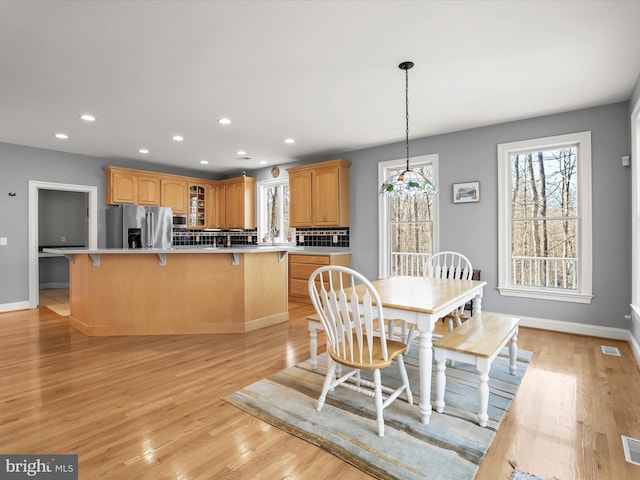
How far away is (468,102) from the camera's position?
3.63 metres

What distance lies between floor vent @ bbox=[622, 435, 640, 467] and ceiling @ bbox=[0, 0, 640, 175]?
2.58 meters

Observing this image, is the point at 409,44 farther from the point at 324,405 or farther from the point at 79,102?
the point at 79,102

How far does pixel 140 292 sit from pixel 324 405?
2769 millimetres

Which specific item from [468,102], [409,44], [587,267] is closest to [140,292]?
[409,44]

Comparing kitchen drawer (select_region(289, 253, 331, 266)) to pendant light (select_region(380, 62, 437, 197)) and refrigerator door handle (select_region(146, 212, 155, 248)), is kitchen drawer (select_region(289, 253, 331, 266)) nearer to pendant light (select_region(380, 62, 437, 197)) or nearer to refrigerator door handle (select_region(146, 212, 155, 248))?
refrigerator door handle (select_region(146, 212, 155, 248))

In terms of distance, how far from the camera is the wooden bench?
2.00 metres

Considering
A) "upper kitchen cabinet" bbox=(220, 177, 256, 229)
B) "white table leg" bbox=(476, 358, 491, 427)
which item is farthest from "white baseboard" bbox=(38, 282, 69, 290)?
"white table leg" bbox=(476, 358, 491, 427)

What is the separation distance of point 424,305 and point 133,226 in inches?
221

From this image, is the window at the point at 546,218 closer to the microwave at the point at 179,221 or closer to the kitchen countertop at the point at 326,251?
the kitchen countertop at the point at 326,251

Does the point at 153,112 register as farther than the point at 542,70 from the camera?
Yes

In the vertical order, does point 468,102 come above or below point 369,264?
above

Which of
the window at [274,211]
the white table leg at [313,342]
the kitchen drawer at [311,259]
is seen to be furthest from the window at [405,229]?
the white table leg at [313,342]

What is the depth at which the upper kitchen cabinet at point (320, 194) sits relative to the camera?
559cm

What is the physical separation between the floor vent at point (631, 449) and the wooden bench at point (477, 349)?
26.1 inches
